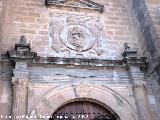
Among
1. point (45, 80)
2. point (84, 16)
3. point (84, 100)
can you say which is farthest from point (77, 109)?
point (84, 16)

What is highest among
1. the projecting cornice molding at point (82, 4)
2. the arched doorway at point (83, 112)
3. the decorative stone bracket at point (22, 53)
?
the projecting cornice molding at point (82, 4)

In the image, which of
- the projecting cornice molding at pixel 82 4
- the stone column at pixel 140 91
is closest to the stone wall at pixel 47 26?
the projecting cornice molding at pixel 82 4

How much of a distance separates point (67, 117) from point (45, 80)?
0.89m

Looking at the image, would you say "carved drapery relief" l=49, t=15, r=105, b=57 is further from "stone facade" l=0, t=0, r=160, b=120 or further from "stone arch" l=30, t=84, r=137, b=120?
"stone arch" l=30, t=84, r=137, b=120

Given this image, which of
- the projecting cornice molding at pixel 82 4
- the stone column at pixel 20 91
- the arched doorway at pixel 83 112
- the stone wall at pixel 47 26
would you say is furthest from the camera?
the projecting cornice molding at pixel 82 4

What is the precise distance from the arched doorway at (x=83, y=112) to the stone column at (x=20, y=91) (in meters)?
0.70

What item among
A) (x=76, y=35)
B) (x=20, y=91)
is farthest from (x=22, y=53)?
(x=76, y=35)

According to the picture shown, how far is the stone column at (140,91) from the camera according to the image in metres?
5.98

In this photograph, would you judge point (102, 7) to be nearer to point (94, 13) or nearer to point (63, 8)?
point (94, 13)

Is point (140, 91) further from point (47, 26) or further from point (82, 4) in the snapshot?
point (82, 4)

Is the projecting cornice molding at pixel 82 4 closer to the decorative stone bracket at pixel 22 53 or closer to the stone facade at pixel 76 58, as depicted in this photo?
the stone facade at pixel 76 58

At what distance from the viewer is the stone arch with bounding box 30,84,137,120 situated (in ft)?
19.1

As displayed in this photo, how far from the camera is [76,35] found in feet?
23.2

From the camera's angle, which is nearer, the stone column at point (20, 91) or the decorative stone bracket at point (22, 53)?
the stone column at point (20, 91)
